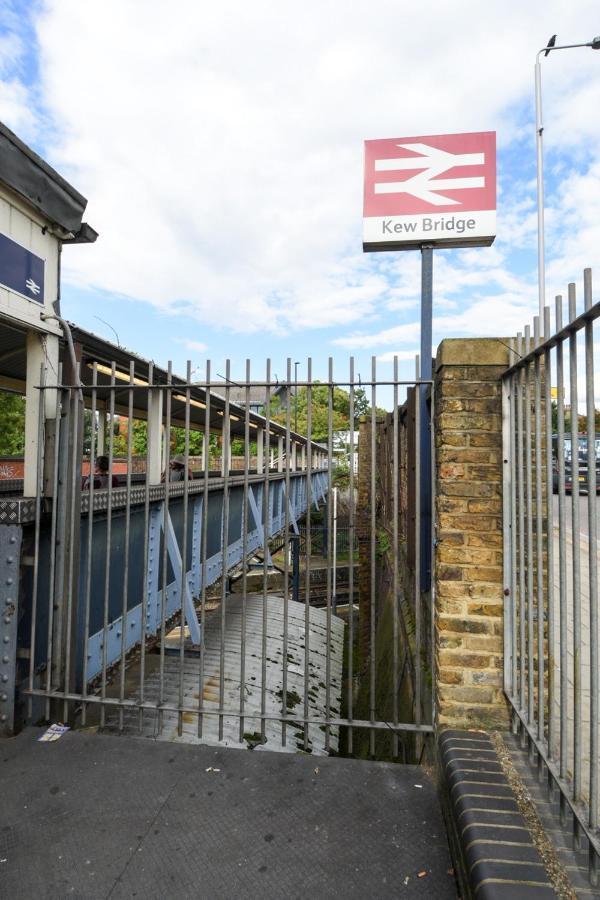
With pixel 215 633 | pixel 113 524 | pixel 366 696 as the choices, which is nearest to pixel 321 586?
pixel 366 696

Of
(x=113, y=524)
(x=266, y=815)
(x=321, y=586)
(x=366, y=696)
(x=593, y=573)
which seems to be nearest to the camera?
(x=593, y=573)


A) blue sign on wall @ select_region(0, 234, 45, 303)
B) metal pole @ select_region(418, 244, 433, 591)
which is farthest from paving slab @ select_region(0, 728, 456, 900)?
blue sign on wall @ select_region(0, 234, 45, 303)

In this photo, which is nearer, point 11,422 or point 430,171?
point 430,171

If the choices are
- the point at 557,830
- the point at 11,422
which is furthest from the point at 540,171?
the point at 11,422

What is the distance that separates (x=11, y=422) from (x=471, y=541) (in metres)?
21.0

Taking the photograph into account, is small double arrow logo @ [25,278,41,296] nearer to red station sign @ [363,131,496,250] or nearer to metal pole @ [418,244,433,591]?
red station sign @ [363,131,496,250]

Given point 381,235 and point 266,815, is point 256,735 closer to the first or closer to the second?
point 266,815

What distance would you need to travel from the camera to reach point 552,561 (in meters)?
2.11

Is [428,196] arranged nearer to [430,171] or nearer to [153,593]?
[430,171]

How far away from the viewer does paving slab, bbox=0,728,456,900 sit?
6.73 feet

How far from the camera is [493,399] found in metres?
2.67

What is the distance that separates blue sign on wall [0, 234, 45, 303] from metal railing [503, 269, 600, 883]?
10.4 feet

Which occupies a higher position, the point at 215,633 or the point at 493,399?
the point at 493,399

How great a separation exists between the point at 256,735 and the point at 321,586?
14675 millimetres
